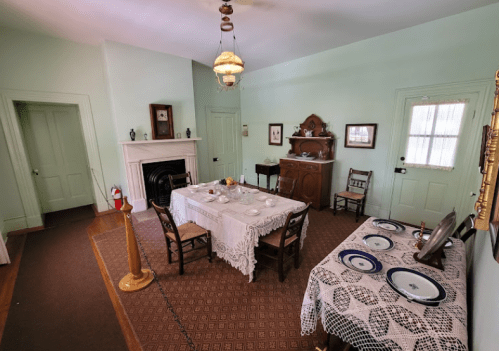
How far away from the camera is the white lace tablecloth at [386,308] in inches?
38.3

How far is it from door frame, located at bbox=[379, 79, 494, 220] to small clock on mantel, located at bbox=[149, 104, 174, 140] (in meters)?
4.25

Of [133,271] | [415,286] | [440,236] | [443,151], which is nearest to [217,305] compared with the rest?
[133,271]

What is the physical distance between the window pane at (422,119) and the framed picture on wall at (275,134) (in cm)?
266

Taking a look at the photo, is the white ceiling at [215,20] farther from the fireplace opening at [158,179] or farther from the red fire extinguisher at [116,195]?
the red fire extinguisher at [116,195]

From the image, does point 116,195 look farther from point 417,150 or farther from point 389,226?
point 417,150

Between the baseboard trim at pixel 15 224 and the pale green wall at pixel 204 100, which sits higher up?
the pale green wall at pixel 204 100

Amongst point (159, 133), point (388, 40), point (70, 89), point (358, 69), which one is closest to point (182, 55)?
point (159, 133)

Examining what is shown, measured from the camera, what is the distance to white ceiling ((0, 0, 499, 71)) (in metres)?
2.66

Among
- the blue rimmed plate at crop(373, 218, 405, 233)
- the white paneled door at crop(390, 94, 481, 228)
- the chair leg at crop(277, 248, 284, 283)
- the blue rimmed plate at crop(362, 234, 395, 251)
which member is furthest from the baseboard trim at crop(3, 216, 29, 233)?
the white paneled door at crop(390, 94, 481, 228)

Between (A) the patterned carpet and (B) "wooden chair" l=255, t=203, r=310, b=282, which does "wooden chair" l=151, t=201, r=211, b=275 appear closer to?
(A) the patterned carpet

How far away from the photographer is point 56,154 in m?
4.36

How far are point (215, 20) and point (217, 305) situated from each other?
359 cm

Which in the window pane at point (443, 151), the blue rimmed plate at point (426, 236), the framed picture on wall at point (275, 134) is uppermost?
the framed picture on wall at point (275, 134)

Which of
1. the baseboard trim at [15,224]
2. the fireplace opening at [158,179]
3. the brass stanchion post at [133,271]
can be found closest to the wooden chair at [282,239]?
the brass stanchion post at [133,271]
